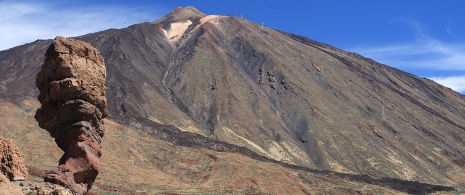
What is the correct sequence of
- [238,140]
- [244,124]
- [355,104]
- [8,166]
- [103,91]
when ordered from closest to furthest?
[8,166]
[103,91]
[238,140]
[244,124]
[355,104]

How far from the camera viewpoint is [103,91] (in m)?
22.8


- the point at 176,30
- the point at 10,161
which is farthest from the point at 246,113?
the point at 10,161

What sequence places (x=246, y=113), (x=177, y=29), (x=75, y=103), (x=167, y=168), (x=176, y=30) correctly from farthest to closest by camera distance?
(x=177, y=29)
(x=176, y=30)
(x=246, y=113)
(x=167, y=168)
(x=75, y=103)

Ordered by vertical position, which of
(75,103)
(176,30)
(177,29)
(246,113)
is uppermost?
(177,29)

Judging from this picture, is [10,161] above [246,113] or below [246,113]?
below

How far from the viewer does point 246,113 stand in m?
129

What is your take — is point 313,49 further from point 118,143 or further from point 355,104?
point 118,143

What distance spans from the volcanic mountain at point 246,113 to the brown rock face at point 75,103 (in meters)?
38.6

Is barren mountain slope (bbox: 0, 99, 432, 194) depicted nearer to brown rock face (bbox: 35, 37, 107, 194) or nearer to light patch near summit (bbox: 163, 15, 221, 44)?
brown rock face (bbox: 35, 37, 107, 194)

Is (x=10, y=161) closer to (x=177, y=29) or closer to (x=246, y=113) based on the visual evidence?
(x=246, y=113)

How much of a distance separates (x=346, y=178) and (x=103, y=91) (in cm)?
7699

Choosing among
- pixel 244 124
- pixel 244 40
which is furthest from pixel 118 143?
pixel 244 40

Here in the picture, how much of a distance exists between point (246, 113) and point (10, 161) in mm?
110706

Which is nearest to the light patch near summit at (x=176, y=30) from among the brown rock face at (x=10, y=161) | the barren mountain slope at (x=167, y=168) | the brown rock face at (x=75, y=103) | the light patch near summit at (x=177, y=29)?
the light patch near summit at (x=177, y=29)
